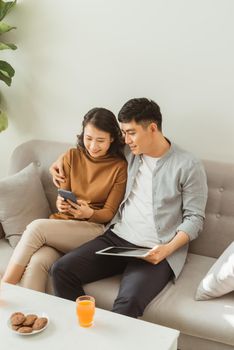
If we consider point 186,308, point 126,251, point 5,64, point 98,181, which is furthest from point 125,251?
point 5,64

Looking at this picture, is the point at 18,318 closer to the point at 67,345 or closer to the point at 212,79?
the point at 67,345

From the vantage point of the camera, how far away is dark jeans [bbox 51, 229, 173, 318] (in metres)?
2.00

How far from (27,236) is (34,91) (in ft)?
3.45

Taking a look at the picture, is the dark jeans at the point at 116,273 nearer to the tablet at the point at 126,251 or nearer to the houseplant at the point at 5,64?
the tablet at the point at 126,251

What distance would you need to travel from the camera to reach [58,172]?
253 cm

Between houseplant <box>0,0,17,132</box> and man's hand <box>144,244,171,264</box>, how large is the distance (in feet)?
4.52

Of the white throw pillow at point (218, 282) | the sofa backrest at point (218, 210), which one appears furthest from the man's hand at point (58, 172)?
the white throw pillow at point (218, 282)

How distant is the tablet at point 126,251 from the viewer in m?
2.09

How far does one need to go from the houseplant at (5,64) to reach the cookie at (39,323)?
1585 mm

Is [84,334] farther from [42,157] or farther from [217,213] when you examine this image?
[42,157]

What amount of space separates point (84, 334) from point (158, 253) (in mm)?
→ 594

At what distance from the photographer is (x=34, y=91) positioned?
298cm

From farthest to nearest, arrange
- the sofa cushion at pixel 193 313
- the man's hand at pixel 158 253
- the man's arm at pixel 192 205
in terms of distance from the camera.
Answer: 1. the man's arm at pixel 192 205
2. the man's hand at pixel 158 253
3. the sofa cushion at pixel 193 313

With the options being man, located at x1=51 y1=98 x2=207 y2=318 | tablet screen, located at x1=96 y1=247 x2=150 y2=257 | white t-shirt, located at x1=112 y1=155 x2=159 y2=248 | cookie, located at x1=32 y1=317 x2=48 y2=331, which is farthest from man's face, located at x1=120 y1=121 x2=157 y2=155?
cookie, located at x1=32 y1=317 x2=48 y2=331
